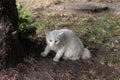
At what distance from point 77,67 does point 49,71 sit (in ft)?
1.72

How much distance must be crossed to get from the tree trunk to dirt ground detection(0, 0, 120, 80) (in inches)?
8.2

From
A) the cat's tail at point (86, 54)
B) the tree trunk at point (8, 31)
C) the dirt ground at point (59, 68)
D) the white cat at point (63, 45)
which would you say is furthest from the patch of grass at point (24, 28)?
the cat's tail at point (86, 54)

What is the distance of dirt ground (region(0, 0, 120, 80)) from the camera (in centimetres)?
453

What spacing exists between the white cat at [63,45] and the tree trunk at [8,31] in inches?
24.1

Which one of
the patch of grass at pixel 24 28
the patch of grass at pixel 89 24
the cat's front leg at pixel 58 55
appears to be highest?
the patch of grass at pixel 24 28

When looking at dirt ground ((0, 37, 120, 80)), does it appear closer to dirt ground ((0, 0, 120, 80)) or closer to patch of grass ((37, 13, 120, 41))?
dirt ground ((0, 0, 120, 80))

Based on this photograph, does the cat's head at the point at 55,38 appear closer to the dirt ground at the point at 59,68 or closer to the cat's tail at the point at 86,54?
the dirt ground at the point at 59,68

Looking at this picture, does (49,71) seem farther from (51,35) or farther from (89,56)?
(89,56)

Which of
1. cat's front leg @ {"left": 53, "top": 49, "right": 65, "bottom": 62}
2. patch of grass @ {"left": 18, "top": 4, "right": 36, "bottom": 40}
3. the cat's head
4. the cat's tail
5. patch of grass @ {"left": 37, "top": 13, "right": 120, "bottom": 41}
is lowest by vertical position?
patch of grass @ {"left": 37, "top": 13, "right": 120, "bottom": 41}

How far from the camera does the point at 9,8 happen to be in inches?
170

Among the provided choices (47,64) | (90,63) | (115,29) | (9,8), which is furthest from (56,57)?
(115,29)

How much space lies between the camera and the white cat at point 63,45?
16.1ft

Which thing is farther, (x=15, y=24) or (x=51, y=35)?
(x=51, y=35)

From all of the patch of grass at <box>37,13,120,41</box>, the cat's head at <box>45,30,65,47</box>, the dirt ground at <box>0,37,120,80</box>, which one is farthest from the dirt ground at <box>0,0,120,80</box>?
the patch of grass at <box>37,13,120,41</box>
